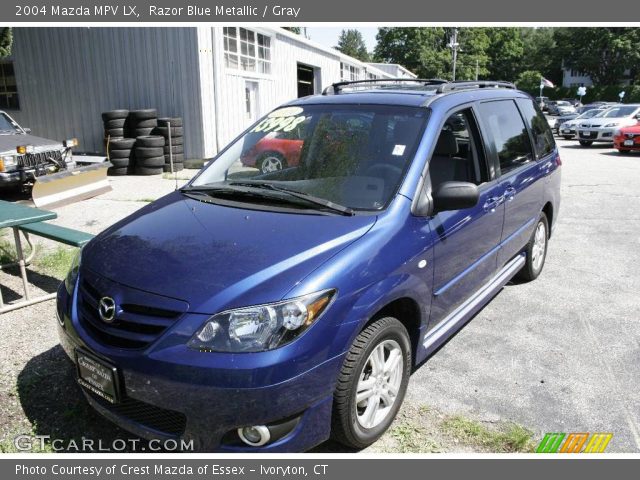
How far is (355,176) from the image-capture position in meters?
3.28

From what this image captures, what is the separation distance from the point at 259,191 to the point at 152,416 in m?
1.45

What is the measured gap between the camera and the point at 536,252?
17.8ft

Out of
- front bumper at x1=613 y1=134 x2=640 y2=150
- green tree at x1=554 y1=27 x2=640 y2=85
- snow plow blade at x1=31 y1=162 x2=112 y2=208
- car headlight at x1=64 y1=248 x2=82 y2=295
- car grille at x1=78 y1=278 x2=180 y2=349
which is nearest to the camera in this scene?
car grille at x1=78 y1=278 x2=180 y2=349

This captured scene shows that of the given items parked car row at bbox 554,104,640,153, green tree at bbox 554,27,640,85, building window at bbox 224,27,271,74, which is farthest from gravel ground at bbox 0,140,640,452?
green tree at bbox 554,27,640,85

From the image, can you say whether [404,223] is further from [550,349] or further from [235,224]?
[550,349]

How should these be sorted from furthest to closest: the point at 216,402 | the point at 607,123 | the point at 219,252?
the point at 607,123 → the point at 219,252 → the point at 216,402

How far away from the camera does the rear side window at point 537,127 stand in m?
5.09

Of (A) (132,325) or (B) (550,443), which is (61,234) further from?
(B) (550,443)

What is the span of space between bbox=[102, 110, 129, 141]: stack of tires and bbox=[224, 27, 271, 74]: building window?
10.5 feet

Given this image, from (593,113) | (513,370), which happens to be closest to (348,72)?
(593,113)

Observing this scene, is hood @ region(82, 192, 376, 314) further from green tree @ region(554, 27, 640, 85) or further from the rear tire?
green tree @ region(554, 27, 640, 85)

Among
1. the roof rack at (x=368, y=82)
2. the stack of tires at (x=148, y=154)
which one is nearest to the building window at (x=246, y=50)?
the stack of tires at (x=148, y=154)

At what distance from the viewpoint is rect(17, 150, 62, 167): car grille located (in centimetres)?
908
